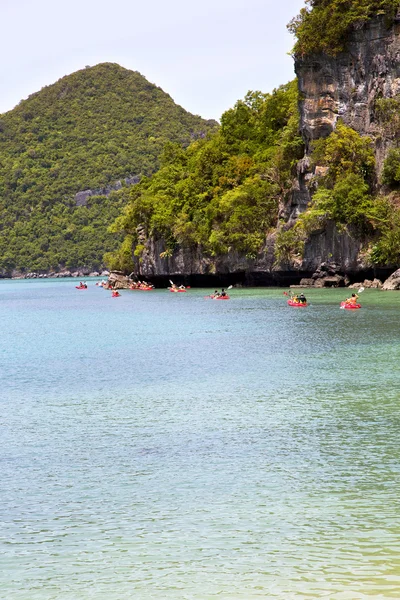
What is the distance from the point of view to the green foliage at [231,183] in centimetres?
8369

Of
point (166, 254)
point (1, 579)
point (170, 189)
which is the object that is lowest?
point (1, 579)

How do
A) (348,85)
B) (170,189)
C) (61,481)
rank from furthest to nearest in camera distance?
(170,189) → (348,85) → (61,481)

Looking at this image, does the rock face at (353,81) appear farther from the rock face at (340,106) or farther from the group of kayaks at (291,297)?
the group of kayaks at (291,297)

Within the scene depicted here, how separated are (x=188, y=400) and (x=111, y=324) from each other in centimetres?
2727

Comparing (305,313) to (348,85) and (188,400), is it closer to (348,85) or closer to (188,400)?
(188,400)

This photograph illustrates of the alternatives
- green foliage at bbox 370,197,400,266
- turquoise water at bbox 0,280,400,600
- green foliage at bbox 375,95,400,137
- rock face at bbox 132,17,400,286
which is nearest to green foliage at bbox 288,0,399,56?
rock face at bbox 132,17,400,286

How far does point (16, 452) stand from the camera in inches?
637

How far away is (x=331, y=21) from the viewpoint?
226 feet

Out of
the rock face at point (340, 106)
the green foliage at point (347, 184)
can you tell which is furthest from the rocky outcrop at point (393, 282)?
the green foliage at point (347, 184)

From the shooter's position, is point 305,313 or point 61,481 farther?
point 305,313

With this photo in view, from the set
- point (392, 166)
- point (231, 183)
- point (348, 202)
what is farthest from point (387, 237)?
point (231, 183)

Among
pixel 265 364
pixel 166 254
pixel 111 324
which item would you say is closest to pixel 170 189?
Result: pixel 166 254

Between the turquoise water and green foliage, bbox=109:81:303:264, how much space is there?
2131 inches

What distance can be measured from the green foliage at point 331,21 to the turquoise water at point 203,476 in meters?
44.3
